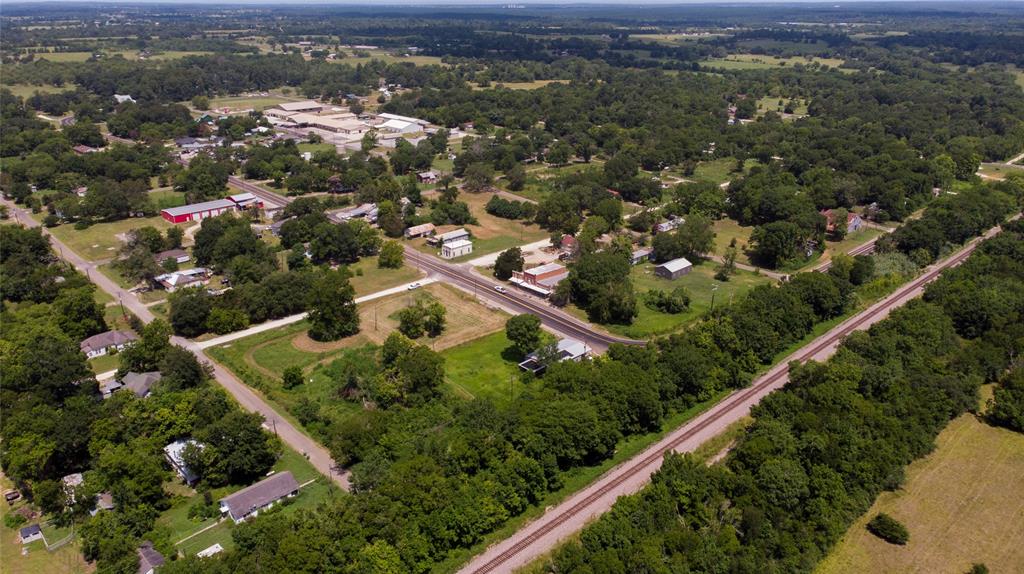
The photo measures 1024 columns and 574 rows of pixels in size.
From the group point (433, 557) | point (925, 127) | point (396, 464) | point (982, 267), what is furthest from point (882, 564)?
point (925, 127)

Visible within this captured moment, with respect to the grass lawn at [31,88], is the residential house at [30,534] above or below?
below

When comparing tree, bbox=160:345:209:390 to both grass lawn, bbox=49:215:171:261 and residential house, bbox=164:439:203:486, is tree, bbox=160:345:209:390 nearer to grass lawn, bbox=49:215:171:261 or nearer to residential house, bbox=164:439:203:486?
residential house, bbox=164:439:203:486

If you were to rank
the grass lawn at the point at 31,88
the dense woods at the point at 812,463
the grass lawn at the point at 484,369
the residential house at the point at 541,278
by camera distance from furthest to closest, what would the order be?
the grass lawn at the point at 31,88, the residential house at the point at 541,278, the grass lawn at the point at 484,369, the dense woods at the point at 812,463

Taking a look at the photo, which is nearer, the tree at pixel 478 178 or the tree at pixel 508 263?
the tree at pixel 508 263

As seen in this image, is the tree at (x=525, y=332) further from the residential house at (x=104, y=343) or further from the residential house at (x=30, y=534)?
the residential house at (x=30, y=534)

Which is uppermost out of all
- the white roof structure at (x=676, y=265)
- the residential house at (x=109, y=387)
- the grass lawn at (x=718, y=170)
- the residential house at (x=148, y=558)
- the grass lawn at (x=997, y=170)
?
the residential house at (x=148, y=558)

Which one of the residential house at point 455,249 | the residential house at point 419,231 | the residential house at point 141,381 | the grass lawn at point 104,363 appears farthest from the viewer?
the residential house at point 419,231

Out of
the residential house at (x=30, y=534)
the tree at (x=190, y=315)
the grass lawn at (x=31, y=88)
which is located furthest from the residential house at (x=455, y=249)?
the grass lawn at (x=31, y=88)
